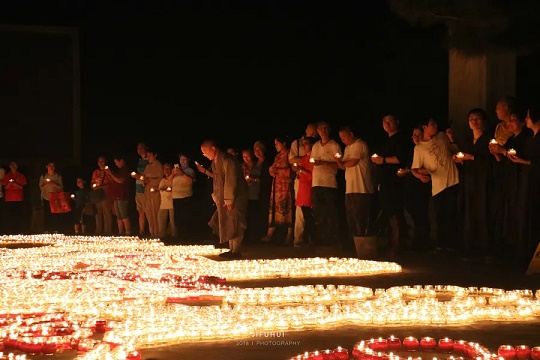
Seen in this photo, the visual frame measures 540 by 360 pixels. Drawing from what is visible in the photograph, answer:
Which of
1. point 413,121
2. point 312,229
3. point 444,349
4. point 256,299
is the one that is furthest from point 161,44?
point 444,349

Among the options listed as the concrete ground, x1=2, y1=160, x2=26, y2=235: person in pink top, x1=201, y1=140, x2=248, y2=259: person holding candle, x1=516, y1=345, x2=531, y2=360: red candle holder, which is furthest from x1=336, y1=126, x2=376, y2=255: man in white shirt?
x1=2, y1=160, x2=26, y2=235: person in pink top

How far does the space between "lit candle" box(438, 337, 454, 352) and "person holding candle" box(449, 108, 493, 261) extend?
5.65 metres

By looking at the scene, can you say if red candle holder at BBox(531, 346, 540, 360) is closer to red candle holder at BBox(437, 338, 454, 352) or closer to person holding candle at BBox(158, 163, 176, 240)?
red candle holder at BBox(437, 338, 454, 352)

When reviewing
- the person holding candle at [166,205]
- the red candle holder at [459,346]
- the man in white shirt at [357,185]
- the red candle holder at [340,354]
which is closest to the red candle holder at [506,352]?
the red candle holder at [459,346]

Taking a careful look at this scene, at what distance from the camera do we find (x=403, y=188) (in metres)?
13.3

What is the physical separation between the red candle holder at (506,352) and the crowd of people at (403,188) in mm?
4992

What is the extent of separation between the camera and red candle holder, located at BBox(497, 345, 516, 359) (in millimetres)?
6184

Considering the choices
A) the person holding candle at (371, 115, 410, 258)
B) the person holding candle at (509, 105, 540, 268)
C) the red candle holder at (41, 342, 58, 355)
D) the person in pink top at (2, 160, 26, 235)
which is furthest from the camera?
the person in pink top at (2, 160, 26, 235)

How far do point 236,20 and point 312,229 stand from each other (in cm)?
1456

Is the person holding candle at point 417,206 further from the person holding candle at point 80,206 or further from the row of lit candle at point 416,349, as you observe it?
the person holding candle at point 80,206

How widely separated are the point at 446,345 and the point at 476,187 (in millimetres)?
5955

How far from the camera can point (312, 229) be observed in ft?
49.5

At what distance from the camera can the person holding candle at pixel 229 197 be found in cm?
1382

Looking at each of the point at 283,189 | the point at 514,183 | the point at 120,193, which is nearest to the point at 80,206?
the point at 120,193
